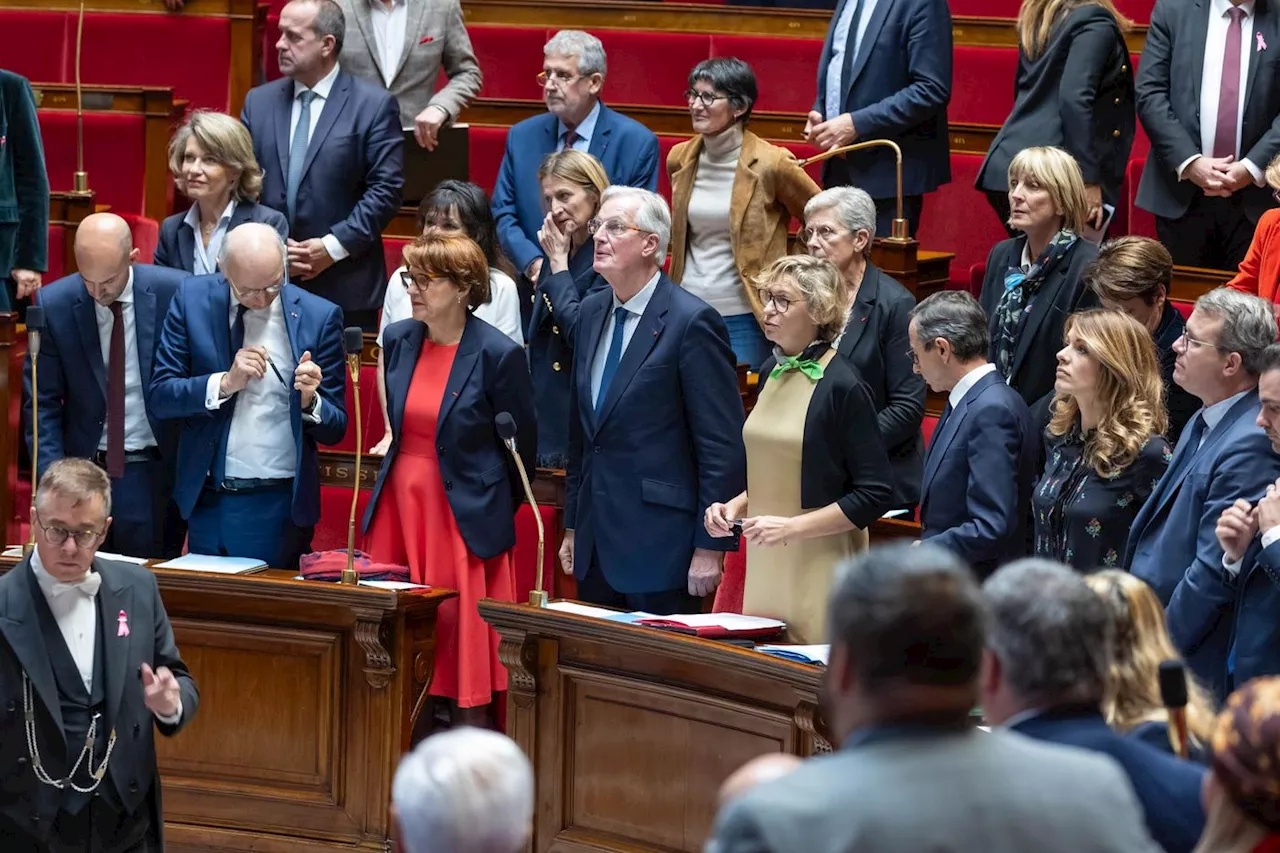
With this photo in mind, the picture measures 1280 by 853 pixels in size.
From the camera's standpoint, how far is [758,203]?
4.68 m

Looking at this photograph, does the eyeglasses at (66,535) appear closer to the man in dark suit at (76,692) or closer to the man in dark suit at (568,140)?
the man in dark suit at (76,692)

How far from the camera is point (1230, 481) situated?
3.05 metres

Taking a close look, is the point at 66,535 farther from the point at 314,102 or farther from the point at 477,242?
the point at 314,102

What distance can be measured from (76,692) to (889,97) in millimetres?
2826

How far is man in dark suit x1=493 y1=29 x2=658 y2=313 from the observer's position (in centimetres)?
491

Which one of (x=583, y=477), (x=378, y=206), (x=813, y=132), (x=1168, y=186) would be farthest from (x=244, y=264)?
(x=1168, y=186)

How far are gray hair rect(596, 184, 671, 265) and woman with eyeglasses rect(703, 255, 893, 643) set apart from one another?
0.35m

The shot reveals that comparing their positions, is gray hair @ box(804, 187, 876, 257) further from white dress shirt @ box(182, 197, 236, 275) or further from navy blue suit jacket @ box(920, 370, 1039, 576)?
white dress shirt @ box(182, 197, 236, 275)

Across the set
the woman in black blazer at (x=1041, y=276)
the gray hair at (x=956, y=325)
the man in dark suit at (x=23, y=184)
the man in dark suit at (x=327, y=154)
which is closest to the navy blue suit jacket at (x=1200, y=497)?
the gray hair at (x=956, y=325)

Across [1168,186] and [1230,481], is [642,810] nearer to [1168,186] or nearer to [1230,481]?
[1230,481]

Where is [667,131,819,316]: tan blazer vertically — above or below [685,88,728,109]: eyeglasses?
below

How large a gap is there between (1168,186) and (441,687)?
2164 millimetres

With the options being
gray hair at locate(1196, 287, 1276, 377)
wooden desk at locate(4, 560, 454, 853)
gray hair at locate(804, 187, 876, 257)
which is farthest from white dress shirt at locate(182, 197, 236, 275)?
gray hair at locate(1196, 287, 1276, 377)

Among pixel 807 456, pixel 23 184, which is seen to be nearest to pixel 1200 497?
pixel 807 456
